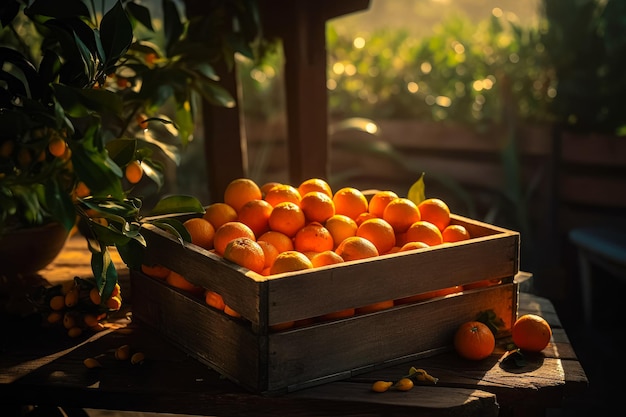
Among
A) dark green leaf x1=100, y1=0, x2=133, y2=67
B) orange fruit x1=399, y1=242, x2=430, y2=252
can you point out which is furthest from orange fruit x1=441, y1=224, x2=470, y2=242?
dark green leaf x1=100, y1=0, x2=133, y2=67

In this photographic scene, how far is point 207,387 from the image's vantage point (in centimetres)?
138

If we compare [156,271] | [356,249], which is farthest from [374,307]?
[156,271]

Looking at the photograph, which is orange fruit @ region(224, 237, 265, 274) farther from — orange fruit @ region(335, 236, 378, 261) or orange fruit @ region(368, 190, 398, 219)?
orange fruit @ region(368, 190, 398, 219)

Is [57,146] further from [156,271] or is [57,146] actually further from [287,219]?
[287,219]

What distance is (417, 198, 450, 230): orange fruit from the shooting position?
1.63 meters

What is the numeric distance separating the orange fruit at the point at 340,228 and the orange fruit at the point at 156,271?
327 mm

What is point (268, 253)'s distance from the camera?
56.7 inches

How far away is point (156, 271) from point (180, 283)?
9 cm

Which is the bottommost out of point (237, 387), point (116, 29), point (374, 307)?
point (237, 387)

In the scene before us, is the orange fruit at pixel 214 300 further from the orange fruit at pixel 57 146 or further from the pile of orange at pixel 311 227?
the orange fruit at pixel 57 146

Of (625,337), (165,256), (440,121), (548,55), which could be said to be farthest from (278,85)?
(165,256)

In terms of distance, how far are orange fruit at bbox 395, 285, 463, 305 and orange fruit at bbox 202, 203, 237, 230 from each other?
372 mm

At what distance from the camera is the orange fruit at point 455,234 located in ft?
5.15

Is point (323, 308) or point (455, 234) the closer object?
point (323, 308)
